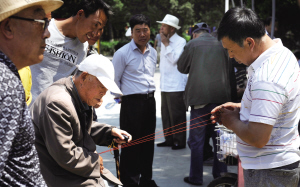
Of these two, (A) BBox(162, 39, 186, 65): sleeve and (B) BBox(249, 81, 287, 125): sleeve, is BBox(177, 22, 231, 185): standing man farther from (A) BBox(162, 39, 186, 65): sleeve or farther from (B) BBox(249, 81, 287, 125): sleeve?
(B) BBox(249, 81, 287, 125): sleeve

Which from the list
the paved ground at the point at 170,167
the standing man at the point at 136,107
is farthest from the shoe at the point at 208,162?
the standing man at the point at 136,107

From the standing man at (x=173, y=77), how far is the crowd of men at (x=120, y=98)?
138 cm

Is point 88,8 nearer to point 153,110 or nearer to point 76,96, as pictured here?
point 76,96

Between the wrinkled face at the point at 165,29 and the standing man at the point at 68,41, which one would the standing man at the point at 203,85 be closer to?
the wrinkled face at the point at 165,29

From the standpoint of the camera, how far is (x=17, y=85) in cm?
139

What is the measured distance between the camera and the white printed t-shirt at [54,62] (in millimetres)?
3375

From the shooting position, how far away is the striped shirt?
86.7 inches

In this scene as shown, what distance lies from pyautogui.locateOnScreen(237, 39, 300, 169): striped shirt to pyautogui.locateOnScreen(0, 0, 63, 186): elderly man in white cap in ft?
4.18

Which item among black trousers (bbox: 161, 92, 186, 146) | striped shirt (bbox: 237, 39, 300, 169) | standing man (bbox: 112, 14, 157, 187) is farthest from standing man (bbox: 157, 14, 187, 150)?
striped shirt (bbox: 237, 39, 300, 169)

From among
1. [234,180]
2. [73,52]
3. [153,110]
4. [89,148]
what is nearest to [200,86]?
[153,110]

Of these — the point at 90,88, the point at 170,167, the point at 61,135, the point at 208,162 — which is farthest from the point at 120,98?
the point at 61,135

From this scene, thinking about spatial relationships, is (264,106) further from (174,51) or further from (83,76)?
(174,51)

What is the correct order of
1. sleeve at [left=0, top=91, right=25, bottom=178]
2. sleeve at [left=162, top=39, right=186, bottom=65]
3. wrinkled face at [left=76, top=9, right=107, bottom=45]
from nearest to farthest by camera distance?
sleeve at [left=0, top=91, right=25, bottom=178]
wrinkled face at [left=76, top=9, right=107, bottom=45]
sleeve at [left=162, top=39, right=186, bottom=65]

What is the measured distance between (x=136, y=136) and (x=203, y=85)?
1.10m
